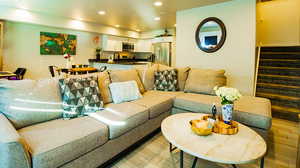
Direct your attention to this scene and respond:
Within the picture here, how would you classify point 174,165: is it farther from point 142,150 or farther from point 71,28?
point 71,28

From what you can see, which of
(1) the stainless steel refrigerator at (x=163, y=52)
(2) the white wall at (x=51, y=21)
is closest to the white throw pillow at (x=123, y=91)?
(2) the white wall at (x=51, y=21)

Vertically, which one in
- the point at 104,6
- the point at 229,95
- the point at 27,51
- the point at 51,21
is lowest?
the point at 229,95

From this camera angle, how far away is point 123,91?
251cm

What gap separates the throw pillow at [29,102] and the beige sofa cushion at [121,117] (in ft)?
1.49

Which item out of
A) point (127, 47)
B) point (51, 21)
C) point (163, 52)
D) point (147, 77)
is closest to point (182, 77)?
point (147, 77)

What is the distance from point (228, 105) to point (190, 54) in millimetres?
2654

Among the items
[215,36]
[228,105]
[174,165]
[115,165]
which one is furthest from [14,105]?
[215,36]

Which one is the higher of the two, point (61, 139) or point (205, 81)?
point (205, 81)

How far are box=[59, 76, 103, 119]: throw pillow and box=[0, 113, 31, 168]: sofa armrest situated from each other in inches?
28.8

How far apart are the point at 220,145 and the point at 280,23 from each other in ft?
19.2

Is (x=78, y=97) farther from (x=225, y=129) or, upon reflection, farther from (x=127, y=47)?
(x=127, y=47)

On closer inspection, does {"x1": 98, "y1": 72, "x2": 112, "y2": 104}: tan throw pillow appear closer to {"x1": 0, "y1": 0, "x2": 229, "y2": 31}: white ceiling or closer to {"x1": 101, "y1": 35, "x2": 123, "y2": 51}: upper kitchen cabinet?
{"x1": 0, "y1": 0, "x2": 229, "y2": 31}: white ceiling

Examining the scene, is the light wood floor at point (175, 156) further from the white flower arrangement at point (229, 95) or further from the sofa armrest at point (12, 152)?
the sofa armrest at point (12, 152)

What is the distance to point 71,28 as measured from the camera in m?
5.58
